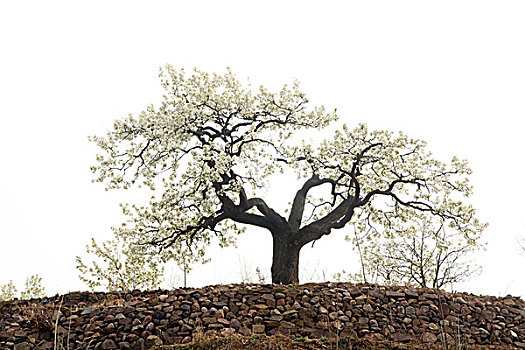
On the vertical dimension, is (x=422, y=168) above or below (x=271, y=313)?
above

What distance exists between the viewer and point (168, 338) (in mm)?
6312

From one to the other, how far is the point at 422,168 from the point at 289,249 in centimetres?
345

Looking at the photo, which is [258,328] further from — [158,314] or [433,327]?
[433,327]

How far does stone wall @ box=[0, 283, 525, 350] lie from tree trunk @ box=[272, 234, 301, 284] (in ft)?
5.74

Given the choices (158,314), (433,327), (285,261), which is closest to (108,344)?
(158,314)

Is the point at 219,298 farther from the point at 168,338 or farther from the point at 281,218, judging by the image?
the point at 281,218

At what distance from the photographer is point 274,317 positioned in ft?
21.9

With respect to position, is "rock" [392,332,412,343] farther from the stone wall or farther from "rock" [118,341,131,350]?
"rock" [118,341,131,350]

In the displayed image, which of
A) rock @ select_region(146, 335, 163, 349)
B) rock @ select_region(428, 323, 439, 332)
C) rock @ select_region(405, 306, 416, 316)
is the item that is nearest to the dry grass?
rock @ select_region(146, 335, 163, 349)

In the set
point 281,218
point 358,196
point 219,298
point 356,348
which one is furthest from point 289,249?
point 356,348

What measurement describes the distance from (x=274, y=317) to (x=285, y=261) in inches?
116

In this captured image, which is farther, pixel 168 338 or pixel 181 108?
pixel 181 108

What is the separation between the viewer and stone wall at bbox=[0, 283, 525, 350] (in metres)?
6.43

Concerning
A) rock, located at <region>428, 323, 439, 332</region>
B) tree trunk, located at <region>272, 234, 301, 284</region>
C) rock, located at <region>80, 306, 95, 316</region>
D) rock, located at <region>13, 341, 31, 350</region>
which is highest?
tree trunk, located at <region>272, 234, 301, 284</region>
